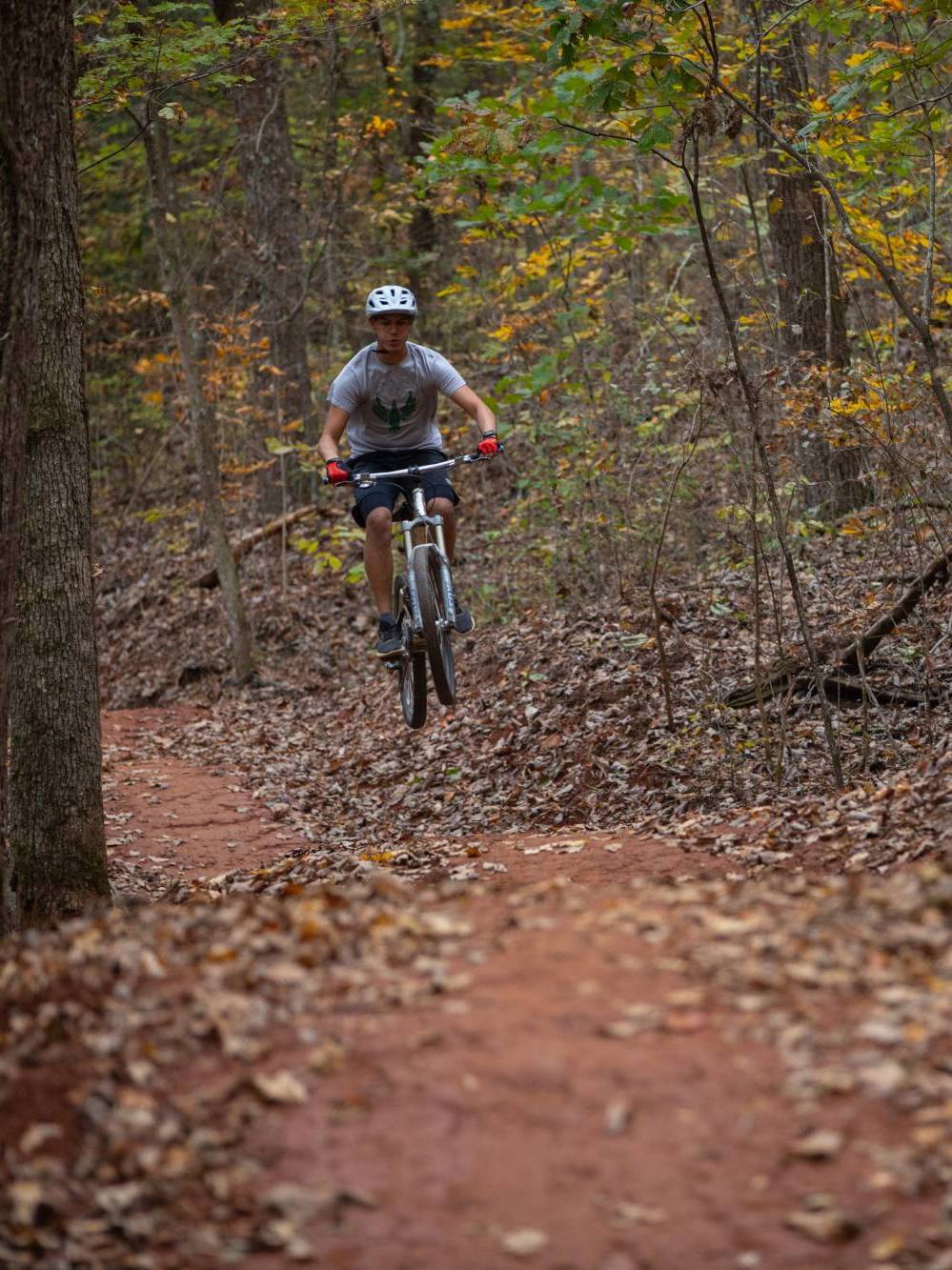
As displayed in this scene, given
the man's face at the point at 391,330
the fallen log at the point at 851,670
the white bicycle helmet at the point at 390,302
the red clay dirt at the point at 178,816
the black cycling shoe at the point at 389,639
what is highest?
the white bicycle helmet at the point at 390,302

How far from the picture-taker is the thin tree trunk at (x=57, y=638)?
6062 millimetres

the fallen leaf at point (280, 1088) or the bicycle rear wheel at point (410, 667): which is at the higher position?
the bicycle rear wheel at point (410, 667)

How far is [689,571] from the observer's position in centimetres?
1188

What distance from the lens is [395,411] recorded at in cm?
820

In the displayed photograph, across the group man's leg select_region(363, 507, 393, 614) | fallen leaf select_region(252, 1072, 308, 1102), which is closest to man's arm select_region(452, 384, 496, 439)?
man's leg select_region(363, 507, 393, 614)

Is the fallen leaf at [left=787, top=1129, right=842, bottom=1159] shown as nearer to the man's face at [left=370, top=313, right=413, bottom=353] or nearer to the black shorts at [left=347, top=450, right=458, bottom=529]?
the black shorts at [left=347, top=450, right=458, bottom=529]

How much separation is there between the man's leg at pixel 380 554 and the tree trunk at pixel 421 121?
34.8 ft

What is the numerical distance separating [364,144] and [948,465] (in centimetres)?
1039

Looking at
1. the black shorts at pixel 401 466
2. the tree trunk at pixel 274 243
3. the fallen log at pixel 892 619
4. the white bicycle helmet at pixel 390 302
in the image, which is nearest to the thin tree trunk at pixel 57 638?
the white bicycle helmet at pixel 390 302

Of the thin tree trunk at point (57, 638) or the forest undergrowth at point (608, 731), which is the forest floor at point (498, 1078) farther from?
the thin tree trunk at point (57, 638)

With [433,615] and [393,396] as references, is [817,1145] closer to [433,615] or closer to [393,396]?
[433,615]

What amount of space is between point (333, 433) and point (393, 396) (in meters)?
0.48

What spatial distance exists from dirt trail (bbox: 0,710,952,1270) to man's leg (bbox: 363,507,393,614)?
4238 millimetres

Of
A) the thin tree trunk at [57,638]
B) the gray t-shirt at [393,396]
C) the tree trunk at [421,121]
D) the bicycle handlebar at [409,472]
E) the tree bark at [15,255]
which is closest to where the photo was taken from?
the tree bark at [15,255]
